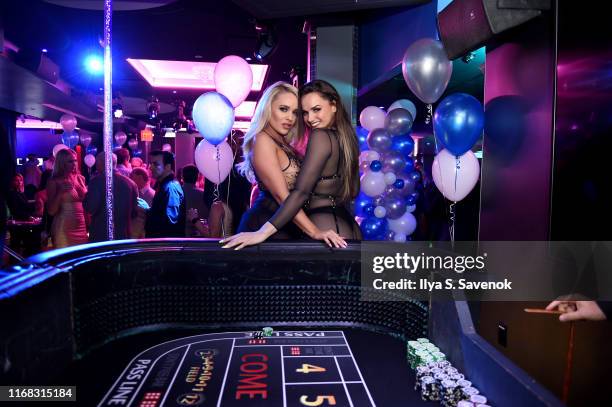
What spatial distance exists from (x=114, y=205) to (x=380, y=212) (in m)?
2.42

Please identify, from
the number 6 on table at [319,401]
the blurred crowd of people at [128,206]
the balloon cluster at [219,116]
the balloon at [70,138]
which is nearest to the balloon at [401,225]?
the blurred crowd of people at [128,206]

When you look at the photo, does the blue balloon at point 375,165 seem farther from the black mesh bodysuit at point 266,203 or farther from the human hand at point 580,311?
the human hand at point 580,311

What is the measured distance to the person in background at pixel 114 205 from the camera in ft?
13.3

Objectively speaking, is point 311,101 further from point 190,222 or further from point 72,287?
point 190,222

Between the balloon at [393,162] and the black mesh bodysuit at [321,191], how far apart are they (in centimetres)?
198

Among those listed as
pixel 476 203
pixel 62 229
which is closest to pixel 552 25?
pixel 476 203

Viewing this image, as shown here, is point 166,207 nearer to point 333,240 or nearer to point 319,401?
point 333,240

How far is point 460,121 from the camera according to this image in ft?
9.45

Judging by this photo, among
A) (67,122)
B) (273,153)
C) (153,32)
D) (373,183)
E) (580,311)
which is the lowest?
(580,311)

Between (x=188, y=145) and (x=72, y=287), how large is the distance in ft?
49.4

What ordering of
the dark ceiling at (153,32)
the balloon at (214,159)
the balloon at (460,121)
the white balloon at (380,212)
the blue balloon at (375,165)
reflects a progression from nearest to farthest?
the balloon at (460,121) < the balloon at (214,159) < the blue balloon at (375,165) < the white balloon at (380,212) < the dark ceiling at (153,32)

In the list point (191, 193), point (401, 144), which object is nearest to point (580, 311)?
point (401, 144)

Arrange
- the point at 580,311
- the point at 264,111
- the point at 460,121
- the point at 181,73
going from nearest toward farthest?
the point at 580,311
the point at 264,111
the point at 460,121
the point at 181,73

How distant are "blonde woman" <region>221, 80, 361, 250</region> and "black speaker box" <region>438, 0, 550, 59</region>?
3.02ft
